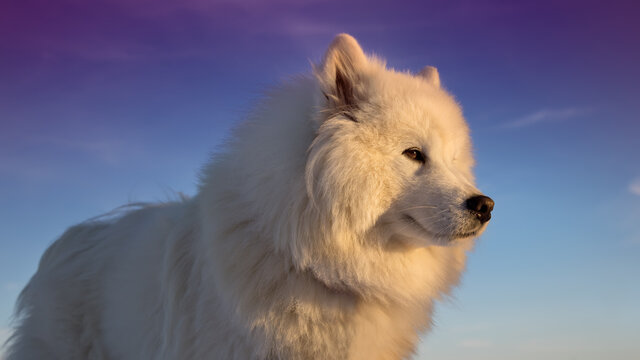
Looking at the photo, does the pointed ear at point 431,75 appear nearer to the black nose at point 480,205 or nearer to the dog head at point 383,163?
the dog head at point 383,163

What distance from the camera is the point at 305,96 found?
404 centimetres

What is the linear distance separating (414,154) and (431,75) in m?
1.27

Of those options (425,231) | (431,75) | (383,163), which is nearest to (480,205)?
(425,231)

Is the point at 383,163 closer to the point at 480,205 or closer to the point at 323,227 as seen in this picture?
the point at 323,227

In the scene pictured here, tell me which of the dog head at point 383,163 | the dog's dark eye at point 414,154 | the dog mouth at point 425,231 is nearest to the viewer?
the dog head at point 383,163

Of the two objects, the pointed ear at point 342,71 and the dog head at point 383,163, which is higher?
the pointed ear at point 342,71

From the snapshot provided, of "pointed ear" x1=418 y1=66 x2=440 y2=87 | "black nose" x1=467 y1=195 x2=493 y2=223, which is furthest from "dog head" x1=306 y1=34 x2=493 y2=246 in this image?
"pointed ear" x1=418 y1=66 x2=440 y2=87

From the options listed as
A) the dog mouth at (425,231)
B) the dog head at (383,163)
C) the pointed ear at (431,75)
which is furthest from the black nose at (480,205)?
the pointed ear at (431,75)

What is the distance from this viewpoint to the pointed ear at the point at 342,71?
384cm

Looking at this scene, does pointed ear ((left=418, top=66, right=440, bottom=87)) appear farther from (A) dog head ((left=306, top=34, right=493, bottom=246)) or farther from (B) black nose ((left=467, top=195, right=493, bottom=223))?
(B) black nose ((left=467, top=195, right=493, bottom=223))

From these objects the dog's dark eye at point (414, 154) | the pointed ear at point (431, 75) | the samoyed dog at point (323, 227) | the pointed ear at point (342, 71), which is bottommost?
the samoyed dog at point (323, 227)

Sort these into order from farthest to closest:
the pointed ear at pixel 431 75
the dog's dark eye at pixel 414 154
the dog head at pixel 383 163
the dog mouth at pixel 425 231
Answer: the pointed ear at pixel 431 75
the dog's dark eye at pixel 414 154
the dog mouth at pixel 425 231
the dog head at pixel 383 163

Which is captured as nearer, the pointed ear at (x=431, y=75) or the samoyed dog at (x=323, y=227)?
the samoyed dog at (x=323, y=227)

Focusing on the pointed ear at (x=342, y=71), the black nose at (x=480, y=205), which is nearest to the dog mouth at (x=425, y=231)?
the black nose at (x=480, y=205)
